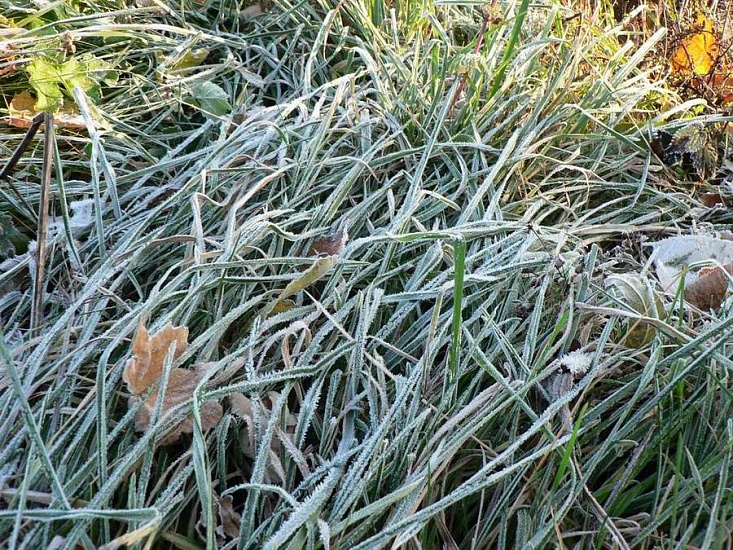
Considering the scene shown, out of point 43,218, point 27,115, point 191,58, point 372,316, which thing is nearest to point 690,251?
point 372,316

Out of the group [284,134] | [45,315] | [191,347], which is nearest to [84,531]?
[191,347]

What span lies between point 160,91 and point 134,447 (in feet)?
3.48

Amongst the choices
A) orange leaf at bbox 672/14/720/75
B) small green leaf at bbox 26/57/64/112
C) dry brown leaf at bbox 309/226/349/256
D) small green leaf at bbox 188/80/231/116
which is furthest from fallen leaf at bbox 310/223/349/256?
orange leaf at bbox 672/14/720/75

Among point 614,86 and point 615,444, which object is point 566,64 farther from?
point 615,444

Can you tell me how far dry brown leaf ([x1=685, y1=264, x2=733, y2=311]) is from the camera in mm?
1062

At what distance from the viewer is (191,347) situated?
881mm

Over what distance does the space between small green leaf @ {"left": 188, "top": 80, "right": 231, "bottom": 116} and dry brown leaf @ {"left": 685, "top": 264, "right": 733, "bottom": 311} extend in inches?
43.0

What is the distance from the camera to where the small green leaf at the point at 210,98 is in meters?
1.53

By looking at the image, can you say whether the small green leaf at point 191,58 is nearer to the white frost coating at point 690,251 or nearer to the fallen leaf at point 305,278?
the fallen leaf at point 305,278

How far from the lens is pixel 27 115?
4.66ft

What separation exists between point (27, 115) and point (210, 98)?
404 millimetres

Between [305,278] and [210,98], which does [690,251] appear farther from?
[210,98]

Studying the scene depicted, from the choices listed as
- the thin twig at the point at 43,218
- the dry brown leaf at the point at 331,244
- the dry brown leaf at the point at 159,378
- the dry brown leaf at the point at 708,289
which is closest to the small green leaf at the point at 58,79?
the thin twig at the point at 43,218

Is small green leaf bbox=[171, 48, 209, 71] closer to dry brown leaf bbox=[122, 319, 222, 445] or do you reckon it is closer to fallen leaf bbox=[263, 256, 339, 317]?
fallen leaf bbox=[263, 256, 339, 317]
